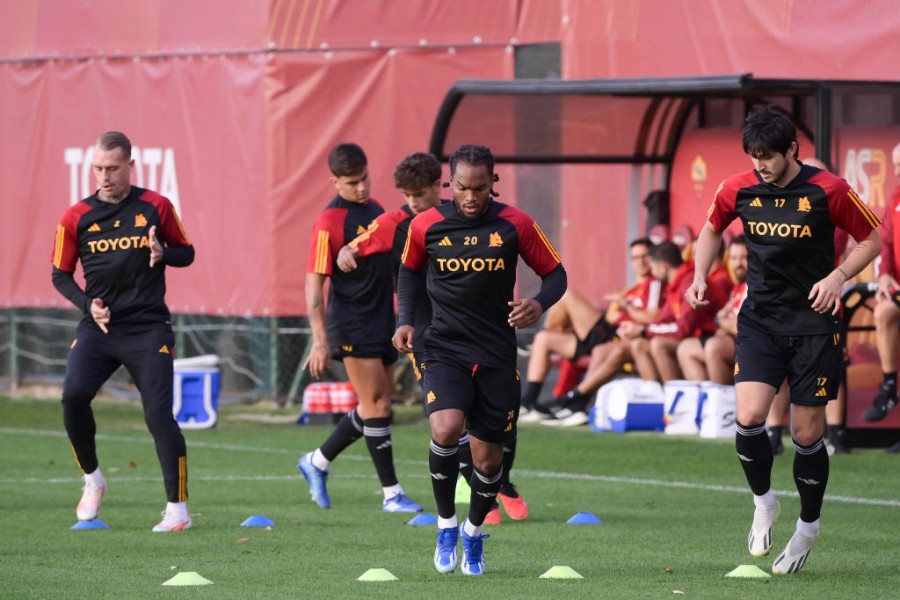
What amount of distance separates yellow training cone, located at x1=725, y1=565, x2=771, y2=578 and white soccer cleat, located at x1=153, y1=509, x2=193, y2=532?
3.18m

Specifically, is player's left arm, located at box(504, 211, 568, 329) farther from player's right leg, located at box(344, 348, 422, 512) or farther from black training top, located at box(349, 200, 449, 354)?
player's right leg, located at box(344, 348, 422, 512)

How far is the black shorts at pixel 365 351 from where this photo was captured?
11.1 m

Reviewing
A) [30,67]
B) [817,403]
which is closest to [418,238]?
[817,403]

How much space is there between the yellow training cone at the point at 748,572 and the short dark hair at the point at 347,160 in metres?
3.76

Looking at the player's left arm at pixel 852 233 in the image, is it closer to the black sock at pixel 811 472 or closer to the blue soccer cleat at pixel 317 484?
the black sock at pixel 811 472

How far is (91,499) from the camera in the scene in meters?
10.3


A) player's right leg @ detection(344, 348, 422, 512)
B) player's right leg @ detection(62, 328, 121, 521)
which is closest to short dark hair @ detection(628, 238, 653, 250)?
player's right leg @ detection(344, 348, 422, 512)

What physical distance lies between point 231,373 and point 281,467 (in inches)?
253

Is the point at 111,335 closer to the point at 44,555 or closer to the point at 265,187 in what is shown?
the point at 44,555

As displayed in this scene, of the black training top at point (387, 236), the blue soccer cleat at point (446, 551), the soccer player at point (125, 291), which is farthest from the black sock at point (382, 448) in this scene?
the blue soccer cleat at point (446, 551)

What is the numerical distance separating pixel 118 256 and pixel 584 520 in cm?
292

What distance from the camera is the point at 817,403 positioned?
8.40 m

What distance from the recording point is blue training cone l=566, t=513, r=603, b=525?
10375 millimetres

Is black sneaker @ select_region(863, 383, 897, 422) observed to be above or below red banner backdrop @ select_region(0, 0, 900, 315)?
below
